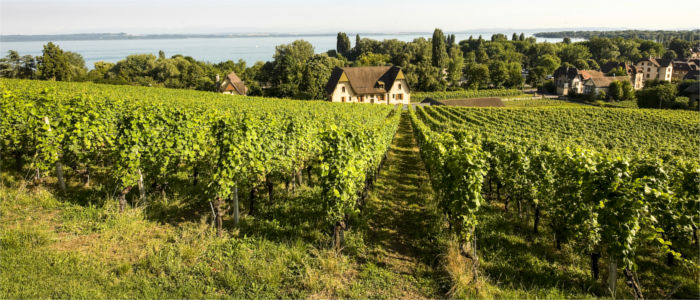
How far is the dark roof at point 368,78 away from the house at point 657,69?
313 ft

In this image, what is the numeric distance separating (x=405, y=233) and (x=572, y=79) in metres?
99.2

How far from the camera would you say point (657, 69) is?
103688 millimetres

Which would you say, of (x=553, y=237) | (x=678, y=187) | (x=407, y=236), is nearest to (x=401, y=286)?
(x=407, y=236)

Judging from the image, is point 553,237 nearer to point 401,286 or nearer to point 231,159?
point 401,286

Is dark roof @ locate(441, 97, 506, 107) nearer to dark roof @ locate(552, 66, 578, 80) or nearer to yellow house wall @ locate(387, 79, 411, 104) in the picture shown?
yellow house wall @ locate(387, 79, 411, 104)

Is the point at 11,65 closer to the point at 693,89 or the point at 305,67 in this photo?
the point at 305,67

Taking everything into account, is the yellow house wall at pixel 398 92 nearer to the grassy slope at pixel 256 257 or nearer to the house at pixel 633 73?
the grassy slope at pixel 256 257

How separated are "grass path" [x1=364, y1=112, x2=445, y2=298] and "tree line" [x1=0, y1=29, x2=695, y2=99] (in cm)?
4628

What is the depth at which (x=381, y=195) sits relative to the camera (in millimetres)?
12258

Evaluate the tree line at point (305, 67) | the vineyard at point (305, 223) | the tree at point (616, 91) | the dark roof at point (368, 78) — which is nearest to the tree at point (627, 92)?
the tree at point (616, 91)

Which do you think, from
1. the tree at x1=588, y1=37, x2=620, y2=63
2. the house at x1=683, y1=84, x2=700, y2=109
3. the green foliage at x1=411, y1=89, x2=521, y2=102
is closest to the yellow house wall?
the green foliage at x1=411, y1=89, x2=521, y2=102

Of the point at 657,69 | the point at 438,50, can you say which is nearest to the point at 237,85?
the point at 438,50

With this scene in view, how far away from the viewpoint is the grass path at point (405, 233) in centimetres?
657

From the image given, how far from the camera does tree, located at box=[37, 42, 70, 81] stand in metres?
52.6
